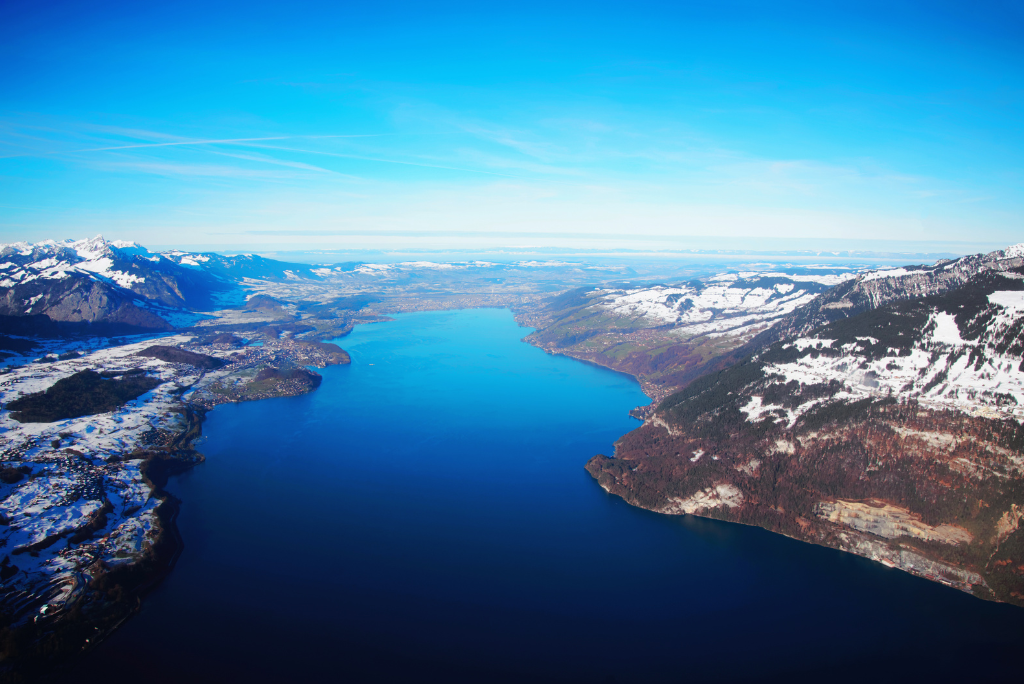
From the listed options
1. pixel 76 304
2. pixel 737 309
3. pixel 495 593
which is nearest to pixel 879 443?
pixel 495 593

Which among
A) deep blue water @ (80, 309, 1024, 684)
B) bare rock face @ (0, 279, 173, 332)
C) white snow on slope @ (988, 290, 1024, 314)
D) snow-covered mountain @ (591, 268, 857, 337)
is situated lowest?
deep blue water @ (80, 309, 1024, 684)

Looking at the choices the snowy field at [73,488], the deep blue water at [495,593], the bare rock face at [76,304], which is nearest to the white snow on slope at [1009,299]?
the deep blue water at [495,593]

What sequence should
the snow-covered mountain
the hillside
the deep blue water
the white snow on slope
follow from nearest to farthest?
the deep blue water
the hillside
the white snow on slope
the snow-covered mountain

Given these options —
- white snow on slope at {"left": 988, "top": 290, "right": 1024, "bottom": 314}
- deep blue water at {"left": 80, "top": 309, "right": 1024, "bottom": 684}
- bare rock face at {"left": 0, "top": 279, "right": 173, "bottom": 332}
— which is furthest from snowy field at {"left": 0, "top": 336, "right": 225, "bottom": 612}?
white snow on slope at {"left": 988, "top": 290, "right": 1024, "bottom": 314}

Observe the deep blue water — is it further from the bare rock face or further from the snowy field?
the bare rock face

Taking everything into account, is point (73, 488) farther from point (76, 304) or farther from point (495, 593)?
point (76, 304)

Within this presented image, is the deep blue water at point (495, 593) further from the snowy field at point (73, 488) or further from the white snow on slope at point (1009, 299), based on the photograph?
the white snow on slope at point (1009, 299)
